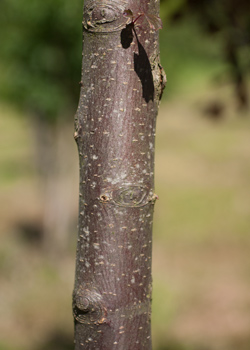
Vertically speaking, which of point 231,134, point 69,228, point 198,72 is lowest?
point 69,228

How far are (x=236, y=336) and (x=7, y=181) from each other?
8301mm

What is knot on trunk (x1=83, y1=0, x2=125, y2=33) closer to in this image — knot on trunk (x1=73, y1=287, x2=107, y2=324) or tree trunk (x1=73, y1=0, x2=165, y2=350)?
tree trunk (x1=73, y1=0, x2=165, y2=350)

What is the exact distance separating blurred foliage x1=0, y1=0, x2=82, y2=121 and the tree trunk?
5.04 meters

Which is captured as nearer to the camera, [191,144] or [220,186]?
[220,186]

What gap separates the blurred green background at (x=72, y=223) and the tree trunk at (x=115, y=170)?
1.24 m

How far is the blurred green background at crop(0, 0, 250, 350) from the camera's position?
5305 mm

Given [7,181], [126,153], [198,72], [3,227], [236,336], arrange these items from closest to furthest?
[126,153], [236,336], [3,227], [7,181], [198,72]

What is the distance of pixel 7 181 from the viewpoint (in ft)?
41.7

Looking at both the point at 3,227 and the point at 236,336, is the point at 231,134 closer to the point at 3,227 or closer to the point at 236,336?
the point at 3,227

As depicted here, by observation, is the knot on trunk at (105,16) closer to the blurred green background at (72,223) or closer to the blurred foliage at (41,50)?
the blurred green background at (72,223)

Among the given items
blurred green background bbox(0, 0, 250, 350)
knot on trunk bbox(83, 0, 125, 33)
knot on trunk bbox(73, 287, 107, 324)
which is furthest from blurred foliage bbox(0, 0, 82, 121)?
knot on trunk bbox(73, 287, 107, 324)

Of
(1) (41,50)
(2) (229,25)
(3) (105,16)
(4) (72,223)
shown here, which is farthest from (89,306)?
(4) (72,223)

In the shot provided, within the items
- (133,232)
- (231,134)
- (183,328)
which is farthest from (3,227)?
(231,134)

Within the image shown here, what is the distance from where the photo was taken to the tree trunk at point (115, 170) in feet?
4.74
